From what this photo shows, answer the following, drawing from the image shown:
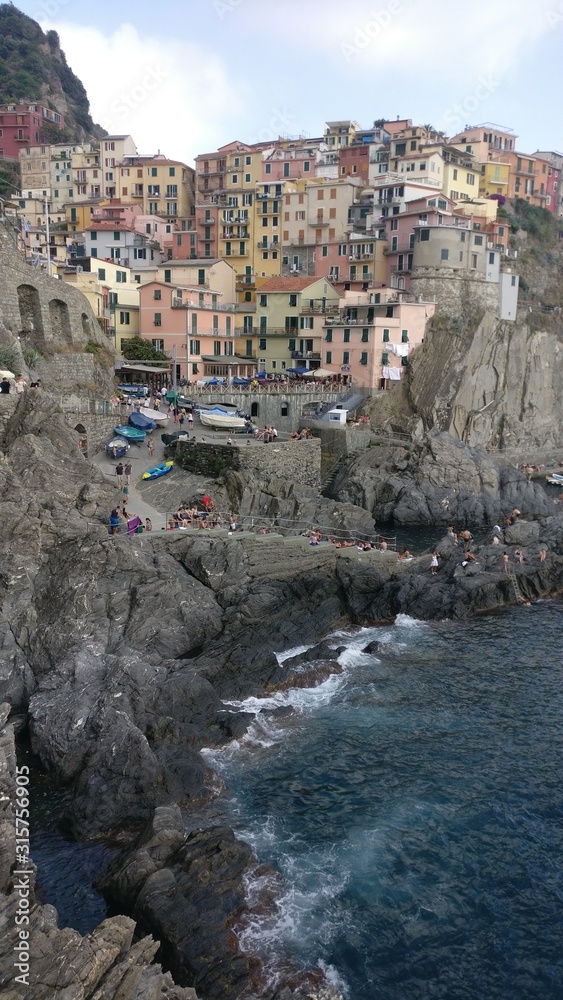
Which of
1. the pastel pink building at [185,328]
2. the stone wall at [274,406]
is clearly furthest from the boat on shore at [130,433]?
the pastel pink building at [185,328]

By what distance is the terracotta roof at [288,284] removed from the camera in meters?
71.5

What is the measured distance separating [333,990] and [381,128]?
101m

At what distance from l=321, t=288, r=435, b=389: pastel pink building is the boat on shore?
A: 1067 inches

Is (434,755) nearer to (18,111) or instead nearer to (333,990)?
(333,990)

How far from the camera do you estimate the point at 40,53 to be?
127312 millimetres

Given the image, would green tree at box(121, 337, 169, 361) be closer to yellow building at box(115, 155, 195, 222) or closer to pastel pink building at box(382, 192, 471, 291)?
pastel pink building at box(382, 192, 471, 291)

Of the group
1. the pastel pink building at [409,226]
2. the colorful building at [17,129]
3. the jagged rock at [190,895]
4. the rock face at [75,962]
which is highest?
the colorful building at [17,129]

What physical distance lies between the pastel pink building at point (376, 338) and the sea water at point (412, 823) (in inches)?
1587

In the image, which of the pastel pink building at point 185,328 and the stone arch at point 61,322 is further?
the pastel pink building at point 185,328

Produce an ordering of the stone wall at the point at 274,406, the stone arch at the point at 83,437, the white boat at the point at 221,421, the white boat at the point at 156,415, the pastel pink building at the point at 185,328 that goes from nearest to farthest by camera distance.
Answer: the stone arch at the point at 83,437
the white boat at the point at 156,415
the white boat at the point at 221,421
the stone wall at the point at 274,406
the pastel pink building at the point at 185,328

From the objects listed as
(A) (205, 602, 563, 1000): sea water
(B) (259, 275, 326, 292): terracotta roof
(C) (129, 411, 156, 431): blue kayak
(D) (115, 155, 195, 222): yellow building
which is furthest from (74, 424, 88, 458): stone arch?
(D) (115, 155, 195, 222): yellow building

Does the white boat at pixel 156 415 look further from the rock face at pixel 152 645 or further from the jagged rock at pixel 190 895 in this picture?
the jagged rock at pixel 190 895

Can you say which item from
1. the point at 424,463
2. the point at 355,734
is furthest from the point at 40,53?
the point at 355,734

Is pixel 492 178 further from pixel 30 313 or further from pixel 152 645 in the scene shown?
pixel 152 645
